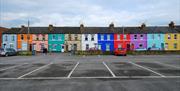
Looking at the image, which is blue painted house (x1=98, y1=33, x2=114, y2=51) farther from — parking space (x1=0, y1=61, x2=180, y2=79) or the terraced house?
parking space (x1=0, y1=61, x2=180, y2=79)

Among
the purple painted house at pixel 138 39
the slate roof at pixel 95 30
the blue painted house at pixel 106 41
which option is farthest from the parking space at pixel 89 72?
the purple painted house at pixel 138 39

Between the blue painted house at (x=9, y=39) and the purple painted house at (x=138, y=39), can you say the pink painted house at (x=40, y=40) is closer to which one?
the blue painted house at (x=9, y=39)

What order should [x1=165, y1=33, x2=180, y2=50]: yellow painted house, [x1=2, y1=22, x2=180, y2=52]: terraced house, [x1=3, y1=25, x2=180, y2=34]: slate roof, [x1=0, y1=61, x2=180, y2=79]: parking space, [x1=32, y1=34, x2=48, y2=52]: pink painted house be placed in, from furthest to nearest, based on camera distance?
[x1=3, y1=25, x2=180, y2=34]: slate roof, [x1=32, y1=34, x2=48, y2=52]: pink painted house, [x1=2, y1=22, x2=180, y2=52]: terraced house, [x1=165, y1=33, x2=180, y2=50]: yellow painted house, [x1=0, y1=61, x2=180, y2=79]: parking space

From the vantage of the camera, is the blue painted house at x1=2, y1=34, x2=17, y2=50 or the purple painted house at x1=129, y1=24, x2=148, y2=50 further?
the blue painted house at x1=2, y1=34, x2=17, y2=50

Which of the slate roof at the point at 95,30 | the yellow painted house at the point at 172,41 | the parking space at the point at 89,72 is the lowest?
the parking space at the point at 89,72

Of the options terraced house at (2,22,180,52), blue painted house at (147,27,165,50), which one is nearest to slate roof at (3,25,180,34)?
terraced house at (2,22,180,52)

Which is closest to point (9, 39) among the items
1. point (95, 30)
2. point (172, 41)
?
point (95, 30)

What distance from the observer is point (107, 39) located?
56.8 metres

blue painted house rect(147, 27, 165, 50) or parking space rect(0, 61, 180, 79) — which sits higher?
blue painted house rect(147, 27, 165, 50)

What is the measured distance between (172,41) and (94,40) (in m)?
21.5

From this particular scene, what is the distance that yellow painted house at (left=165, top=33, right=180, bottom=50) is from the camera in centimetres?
5653

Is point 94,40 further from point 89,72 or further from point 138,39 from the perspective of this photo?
point 89,72

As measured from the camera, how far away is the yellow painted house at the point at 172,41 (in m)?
56.5

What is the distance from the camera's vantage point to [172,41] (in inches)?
2229
